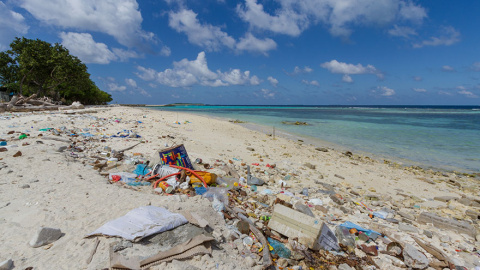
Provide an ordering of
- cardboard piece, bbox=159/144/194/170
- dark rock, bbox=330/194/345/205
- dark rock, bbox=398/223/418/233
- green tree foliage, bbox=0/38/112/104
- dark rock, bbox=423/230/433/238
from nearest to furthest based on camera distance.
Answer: dark rock, bbox=423/230/433/238 < dark rock, bbox=398/223/418/233 < dark rock, bbox=330/194/345/205 < cardboard piece, bbox=159/144/194/170 < green tree foliage, bbox=0/38/112/104

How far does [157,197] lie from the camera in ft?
10.8

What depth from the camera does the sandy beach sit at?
2115 millimetres

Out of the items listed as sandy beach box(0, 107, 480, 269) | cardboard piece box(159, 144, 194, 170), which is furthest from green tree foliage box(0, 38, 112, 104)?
cardboard piece box(159, 144, 194, 170)

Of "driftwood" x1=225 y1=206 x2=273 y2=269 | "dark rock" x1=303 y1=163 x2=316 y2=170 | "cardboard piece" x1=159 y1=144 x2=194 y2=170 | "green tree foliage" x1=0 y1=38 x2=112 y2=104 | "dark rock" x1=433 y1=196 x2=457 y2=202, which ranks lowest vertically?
"dark rock" x1=433 y1=196 x2=457 y2=202

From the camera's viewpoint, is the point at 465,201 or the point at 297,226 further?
the point at 465,201

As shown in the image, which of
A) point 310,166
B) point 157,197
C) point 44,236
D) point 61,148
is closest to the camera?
point 44,236

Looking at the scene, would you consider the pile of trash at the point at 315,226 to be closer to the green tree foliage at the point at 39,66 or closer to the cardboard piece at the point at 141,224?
the cardboard piece at the point at 141,224

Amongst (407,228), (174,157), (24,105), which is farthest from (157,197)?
(24,105)

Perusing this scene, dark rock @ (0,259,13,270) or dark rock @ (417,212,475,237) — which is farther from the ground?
dark rock @ (0,259,13,270)

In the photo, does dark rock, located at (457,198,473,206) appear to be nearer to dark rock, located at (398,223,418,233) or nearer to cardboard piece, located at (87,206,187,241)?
dark rock, located at (398,223,418,233)

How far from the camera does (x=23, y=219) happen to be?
95.3 inches

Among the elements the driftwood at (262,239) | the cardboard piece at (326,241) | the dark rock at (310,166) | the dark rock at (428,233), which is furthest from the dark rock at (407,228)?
the dark rock at (310,166)

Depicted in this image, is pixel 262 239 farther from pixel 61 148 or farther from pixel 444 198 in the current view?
pixel 444 198

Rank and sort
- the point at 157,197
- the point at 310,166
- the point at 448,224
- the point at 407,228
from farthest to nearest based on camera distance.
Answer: the point at 310,166 < the point at 448,224 < the point at 407,228 < the point at 157,197
